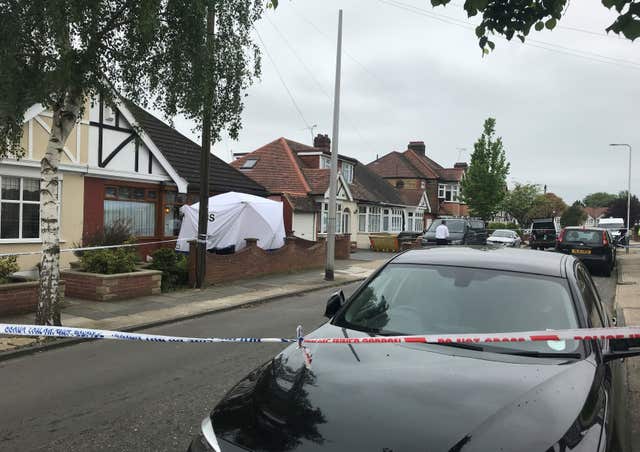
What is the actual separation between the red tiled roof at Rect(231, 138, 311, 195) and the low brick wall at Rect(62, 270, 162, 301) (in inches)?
634

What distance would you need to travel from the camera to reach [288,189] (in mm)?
27812

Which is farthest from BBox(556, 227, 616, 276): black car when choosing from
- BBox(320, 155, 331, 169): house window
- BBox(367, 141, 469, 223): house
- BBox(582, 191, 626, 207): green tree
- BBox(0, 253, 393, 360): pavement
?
BBox(582, 191, 626, 207): green tree

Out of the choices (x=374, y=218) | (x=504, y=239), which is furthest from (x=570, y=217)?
(x=504, y=239)

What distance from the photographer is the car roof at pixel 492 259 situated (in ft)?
12.1

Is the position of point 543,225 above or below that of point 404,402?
above

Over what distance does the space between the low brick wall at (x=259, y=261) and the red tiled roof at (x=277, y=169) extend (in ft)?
26.8

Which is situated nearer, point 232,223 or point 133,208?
point 133,208

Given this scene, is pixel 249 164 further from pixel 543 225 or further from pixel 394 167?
pixel 394 167

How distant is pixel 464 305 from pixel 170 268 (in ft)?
35.9

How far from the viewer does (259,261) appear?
16.1m

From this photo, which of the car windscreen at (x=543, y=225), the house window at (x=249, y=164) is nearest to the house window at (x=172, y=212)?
the house window at (x=249, y=164)

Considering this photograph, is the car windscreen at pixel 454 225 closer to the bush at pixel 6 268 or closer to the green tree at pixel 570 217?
the bush at pixel 6 268

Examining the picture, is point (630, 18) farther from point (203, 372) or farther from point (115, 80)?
point (115, 80)

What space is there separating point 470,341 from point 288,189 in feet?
82.3
